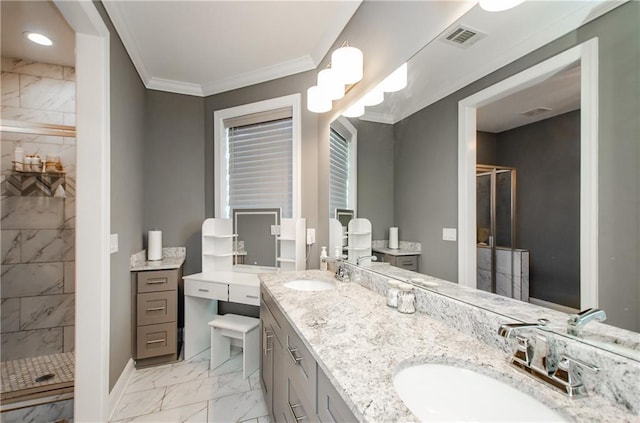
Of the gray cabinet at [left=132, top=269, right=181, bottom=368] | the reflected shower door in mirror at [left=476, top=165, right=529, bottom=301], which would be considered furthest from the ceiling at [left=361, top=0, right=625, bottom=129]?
the gray cabinet at [left=132, top=269, right=181, bottom=368]

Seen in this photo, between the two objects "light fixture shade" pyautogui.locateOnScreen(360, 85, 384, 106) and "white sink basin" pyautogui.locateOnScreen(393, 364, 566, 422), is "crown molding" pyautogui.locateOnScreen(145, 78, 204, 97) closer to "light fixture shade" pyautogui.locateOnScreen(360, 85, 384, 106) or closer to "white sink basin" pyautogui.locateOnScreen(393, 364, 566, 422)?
"light fixture shade" pyautogui.locateOnScreen(360, 85, 384, 106)

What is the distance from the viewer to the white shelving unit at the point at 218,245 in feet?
9.15

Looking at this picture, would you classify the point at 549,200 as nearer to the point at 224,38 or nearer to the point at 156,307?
the point at 224,38

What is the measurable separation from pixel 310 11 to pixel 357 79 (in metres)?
0.70

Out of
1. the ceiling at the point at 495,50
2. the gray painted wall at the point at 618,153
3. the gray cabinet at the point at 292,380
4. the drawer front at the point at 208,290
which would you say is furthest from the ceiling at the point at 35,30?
the gray painted wall at the point at 618,153

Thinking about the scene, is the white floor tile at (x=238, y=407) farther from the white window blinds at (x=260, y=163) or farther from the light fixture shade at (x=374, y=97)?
the light fixture shade at (x=374, y=97)

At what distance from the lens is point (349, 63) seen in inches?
66.5

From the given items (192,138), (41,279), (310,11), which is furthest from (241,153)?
(41,279)

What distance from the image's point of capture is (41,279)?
2516mm

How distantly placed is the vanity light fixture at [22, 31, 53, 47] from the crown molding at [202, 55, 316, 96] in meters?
1.20

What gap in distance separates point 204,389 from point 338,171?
192 cm

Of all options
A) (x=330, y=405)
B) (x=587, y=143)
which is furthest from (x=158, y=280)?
(x=587, y=143)

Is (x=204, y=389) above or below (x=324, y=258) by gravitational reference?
below

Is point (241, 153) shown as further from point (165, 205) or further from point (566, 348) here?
point (566, 348)
